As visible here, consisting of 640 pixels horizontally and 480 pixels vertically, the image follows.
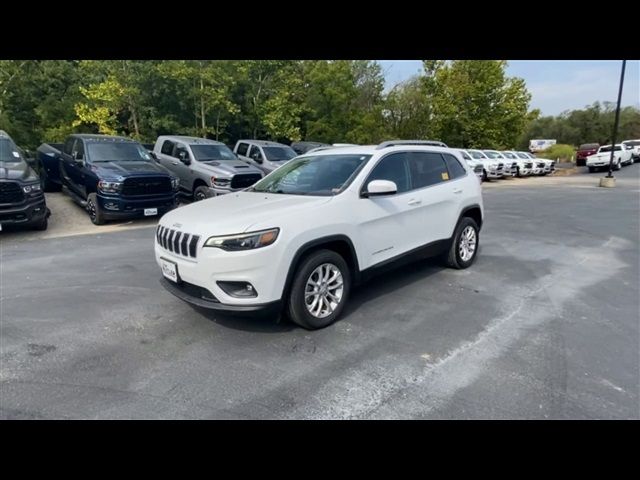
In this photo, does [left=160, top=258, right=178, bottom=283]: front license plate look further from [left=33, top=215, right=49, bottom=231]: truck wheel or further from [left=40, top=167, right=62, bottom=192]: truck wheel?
[left=40, top=167, right=62, bottom=192]: truck wheel

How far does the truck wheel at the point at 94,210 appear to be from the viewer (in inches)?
334

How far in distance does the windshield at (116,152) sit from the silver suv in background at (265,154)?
4.04m

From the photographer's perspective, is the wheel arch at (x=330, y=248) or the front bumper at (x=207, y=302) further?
the wheel arch at (x=330, y=248)

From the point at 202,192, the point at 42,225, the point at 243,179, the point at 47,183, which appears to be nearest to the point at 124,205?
the point at 42,225

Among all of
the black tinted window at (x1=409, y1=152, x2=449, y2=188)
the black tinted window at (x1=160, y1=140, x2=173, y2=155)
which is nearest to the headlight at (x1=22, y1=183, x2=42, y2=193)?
the black tinted window at (x1=160, y1=140, x2=173, y2=155)

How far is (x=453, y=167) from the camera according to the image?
5.43m

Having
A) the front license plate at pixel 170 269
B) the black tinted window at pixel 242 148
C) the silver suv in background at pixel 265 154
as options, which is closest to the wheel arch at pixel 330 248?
the front license plate at pixel 170 269

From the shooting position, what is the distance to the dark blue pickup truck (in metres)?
8.37

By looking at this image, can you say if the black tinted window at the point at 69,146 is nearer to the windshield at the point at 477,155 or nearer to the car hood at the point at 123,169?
the car hood at the point at 123,169

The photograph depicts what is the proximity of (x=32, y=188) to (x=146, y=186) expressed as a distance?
208cm
